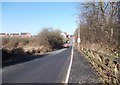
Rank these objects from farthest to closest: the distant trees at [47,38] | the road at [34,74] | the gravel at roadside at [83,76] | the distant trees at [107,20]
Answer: the distant trees at [47,38] < the distant trees at [107,20] < the road at [34,74] < the gravel at roadside at [83,76]

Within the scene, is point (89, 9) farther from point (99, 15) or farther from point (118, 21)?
point (118, 21)

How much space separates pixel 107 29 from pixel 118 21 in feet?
4.97

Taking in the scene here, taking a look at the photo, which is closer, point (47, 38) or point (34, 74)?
point (34, 74)

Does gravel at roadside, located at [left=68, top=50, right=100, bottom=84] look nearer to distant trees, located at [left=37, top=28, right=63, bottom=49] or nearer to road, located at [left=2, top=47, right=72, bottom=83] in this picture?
road, located at [left=2, top=47, right=72, bottom=83]

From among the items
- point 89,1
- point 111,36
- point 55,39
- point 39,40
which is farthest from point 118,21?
point 55,39

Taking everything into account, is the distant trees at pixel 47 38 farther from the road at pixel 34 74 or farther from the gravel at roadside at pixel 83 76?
the gravel at roadside at pixel 83 76

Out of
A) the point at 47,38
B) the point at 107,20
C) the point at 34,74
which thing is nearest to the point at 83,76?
the point at 34,74

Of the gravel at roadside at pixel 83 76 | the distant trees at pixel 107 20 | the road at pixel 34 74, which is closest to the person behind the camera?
the gravel at roadside at pixel 83 76

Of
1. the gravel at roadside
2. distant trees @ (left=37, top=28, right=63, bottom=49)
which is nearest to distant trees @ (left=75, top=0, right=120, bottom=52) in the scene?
the gravel at roadside

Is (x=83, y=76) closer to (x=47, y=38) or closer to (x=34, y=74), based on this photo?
(x=34, y=74)

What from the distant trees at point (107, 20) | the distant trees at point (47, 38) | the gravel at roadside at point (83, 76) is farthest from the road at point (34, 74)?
the distant trees at point (47, 38)

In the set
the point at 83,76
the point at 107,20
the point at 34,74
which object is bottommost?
the point at 34,74

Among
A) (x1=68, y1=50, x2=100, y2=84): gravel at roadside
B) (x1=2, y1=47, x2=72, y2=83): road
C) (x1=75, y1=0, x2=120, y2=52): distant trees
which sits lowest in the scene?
(x1=2, y1=47, x2=72, y2=83): road

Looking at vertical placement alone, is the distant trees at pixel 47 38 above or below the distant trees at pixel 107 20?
below
